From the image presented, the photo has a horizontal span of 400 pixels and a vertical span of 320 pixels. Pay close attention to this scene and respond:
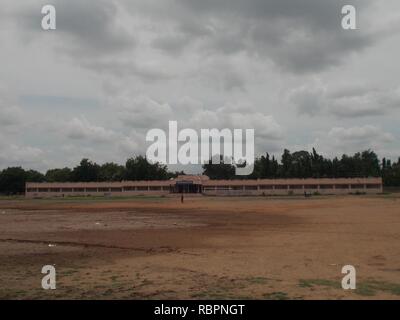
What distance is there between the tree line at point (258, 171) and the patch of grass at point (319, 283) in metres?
111

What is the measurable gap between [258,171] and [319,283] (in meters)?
119

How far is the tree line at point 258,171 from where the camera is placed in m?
125

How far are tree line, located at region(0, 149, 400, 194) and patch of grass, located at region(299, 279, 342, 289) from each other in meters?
111

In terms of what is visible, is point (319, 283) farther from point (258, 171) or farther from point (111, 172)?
point (111, 172)

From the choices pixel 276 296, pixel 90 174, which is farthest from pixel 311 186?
pixel 276 296

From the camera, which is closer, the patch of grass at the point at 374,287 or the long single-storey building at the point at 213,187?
the patch of grass at the point at 374,287

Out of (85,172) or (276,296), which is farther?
(85,172)

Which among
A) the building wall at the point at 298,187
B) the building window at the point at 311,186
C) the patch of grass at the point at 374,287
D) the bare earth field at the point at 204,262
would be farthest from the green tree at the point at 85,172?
the patch of grass at the point at 374,287

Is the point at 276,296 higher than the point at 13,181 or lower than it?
lower

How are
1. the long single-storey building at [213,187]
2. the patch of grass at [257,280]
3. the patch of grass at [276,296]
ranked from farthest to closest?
the long single-storey building at [213,187], the patch of grass at [257,280], the patch of grass at [276,296]

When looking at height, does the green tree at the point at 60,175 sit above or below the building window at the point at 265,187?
above

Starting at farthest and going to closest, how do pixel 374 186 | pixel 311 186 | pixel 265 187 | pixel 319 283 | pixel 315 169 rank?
1. pixel 315 169
2. pixel 265 187
3. pixel 311 186
4. pixel 374 186
5. pixel 319 283

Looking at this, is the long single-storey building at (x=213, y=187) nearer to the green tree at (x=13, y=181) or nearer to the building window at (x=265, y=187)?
the building window at (x=265, y=187)

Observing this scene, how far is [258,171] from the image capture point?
129625 mm
